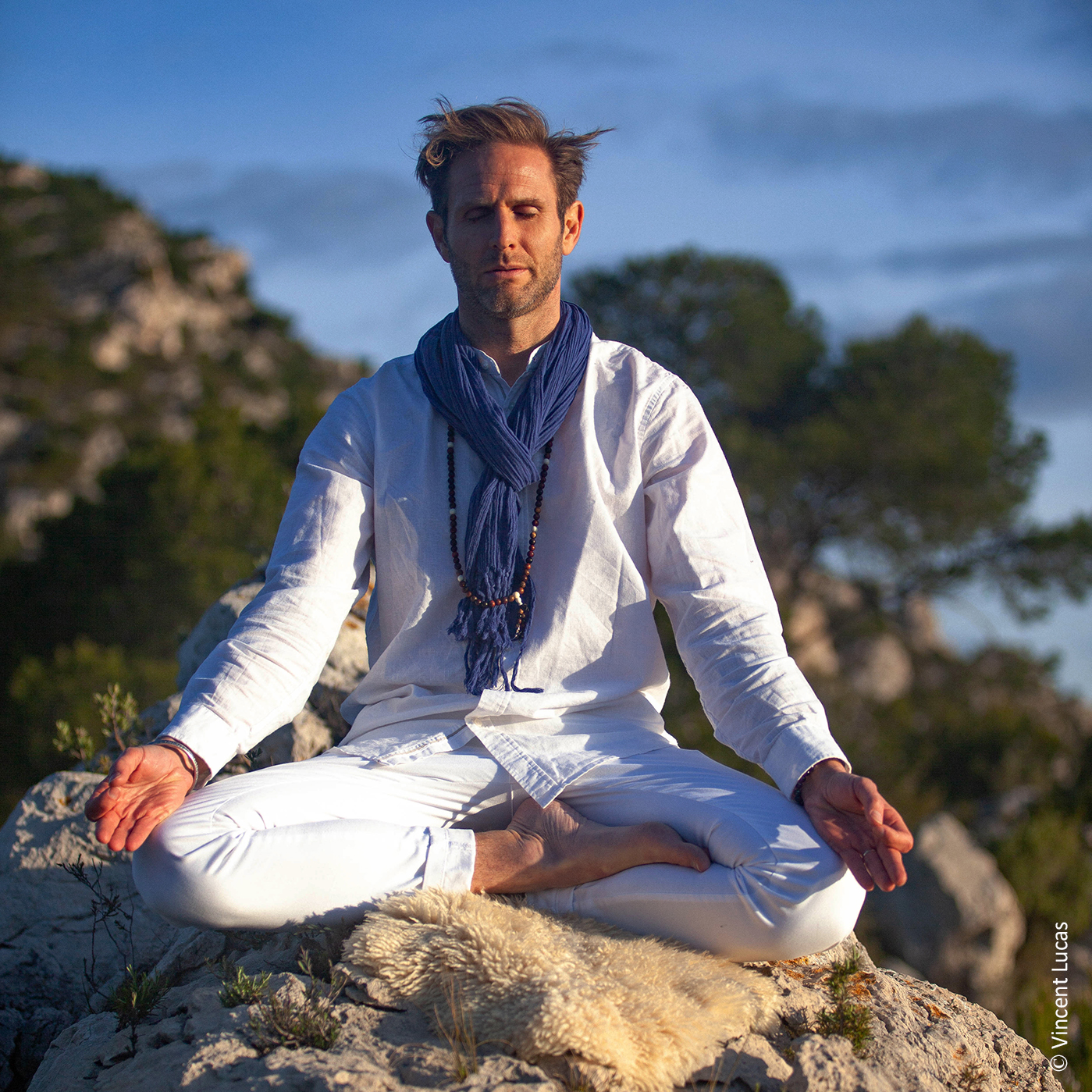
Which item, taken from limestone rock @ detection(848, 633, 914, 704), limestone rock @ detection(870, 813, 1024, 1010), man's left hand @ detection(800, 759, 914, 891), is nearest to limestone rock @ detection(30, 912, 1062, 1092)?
man's left hand @ detection(800, 759, 914, 891)

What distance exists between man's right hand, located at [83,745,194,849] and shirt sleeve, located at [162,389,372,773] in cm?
7

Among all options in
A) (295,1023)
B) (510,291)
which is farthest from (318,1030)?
(510,291)

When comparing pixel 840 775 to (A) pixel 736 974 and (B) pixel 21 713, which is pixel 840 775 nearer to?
(A) pixel 736 974

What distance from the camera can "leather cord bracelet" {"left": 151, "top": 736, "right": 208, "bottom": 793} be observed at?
7.70ft

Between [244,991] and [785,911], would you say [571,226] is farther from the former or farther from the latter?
[244,991]

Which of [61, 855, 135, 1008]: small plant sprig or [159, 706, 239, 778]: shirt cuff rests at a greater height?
[159, 706, 239, 778]: shirt cuff

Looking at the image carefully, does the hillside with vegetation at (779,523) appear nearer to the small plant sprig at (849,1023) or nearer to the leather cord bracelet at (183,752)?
the small plant sprig at (849,1023)

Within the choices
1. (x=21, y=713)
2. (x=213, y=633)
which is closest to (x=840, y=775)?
(x=213, y=633)

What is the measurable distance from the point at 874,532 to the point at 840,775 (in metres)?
14.5

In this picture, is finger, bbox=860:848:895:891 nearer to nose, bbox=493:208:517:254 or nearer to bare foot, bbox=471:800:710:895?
bare foot, bbox=471:800:710:895

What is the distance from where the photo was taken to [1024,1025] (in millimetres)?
5578

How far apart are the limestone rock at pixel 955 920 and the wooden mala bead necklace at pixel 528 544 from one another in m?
9.53

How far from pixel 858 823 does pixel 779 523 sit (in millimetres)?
14225

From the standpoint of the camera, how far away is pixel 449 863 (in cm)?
236
